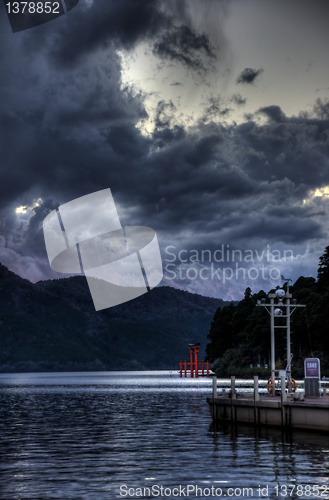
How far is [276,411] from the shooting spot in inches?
1746

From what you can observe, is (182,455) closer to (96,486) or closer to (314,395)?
(96,486)

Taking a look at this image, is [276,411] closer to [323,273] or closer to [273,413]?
[273,413]

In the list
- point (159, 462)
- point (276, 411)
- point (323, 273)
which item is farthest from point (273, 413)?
point (323, 273)

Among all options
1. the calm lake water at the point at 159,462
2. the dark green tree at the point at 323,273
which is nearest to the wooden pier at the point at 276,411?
the calm lake water at the point at 159,462

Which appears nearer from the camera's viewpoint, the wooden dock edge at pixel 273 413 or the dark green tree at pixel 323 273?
the wooden dock edge at pixel 273 413

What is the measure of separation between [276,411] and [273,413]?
43cm

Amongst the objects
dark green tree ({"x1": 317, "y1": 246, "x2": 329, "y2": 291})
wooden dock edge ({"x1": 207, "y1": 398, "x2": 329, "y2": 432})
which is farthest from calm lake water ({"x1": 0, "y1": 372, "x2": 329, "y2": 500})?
dark green tree ({"x1": 317, "y1": 246, "x2": 329, "y2": 291})

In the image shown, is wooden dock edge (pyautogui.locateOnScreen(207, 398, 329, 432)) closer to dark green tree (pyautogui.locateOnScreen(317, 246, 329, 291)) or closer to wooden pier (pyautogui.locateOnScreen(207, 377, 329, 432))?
wooden pier (pyautogui.locateOnScreen(207, 377, 329, 432))

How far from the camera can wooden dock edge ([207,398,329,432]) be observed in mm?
40812

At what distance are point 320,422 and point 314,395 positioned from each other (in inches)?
266

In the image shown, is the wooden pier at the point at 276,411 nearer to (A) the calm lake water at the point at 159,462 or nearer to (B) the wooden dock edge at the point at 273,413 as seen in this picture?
(B) the wooden dock edge at the point at 273,413

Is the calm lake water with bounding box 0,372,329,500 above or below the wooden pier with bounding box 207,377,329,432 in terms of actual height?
below

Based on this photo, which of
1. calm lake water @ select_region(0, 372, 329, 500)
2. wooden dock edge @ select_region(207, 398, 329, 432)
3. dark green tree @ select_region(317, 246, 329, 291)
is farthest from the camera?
dark green tree @ select_region(317, 246, 329, 291)

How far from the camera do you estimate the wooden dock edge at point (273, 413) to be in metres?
40.8
